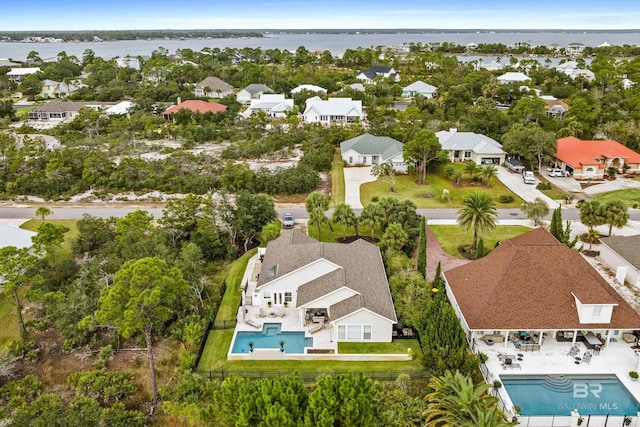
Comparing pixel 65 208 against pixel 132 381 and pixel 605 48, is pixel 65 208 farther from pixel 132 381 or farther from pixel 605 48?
pixel 605 48

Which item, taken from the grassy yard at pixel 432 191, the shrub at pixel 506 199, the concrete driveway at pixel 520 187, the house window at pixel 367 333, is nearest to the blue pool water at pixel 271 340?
the house window at pixel 367 333

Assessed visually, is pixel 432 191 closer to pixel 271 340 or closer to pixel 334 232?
pixel 334 232

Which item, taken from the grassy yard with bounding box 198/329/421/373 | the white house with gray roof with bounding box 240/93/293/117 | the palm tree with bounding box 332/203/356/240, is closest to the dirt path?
the palm tree with bounding box 332/203/356/240

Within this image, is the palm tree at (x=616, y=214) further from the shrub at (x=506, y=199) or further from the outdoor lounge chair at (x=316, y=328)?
the outdoor lounge chair at (x=316, y=328)

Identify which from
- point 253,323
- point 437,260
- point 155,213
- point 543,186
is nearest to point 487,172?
point 543,186

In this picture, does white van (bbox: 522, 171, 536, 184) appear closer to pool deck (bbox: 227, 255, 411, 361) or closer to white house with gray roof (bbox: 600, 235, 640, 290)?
white house with gray roof (bbox: 600, 235, 640, 290)

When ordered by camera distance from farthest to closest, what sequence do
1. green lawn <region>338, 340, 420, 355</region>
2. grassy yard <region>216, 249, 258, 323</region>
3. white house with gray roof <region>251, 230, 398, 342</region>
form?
grassy yard <region>216, 249, 258, 323</region> → white house with gray roof <region>251, 230, 398, 342</region> → green lawn <region>338, 340, 420, 355</region>

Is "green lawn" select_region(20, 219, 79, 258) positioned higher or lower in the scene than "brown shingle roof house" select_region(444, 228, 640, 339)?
lower
